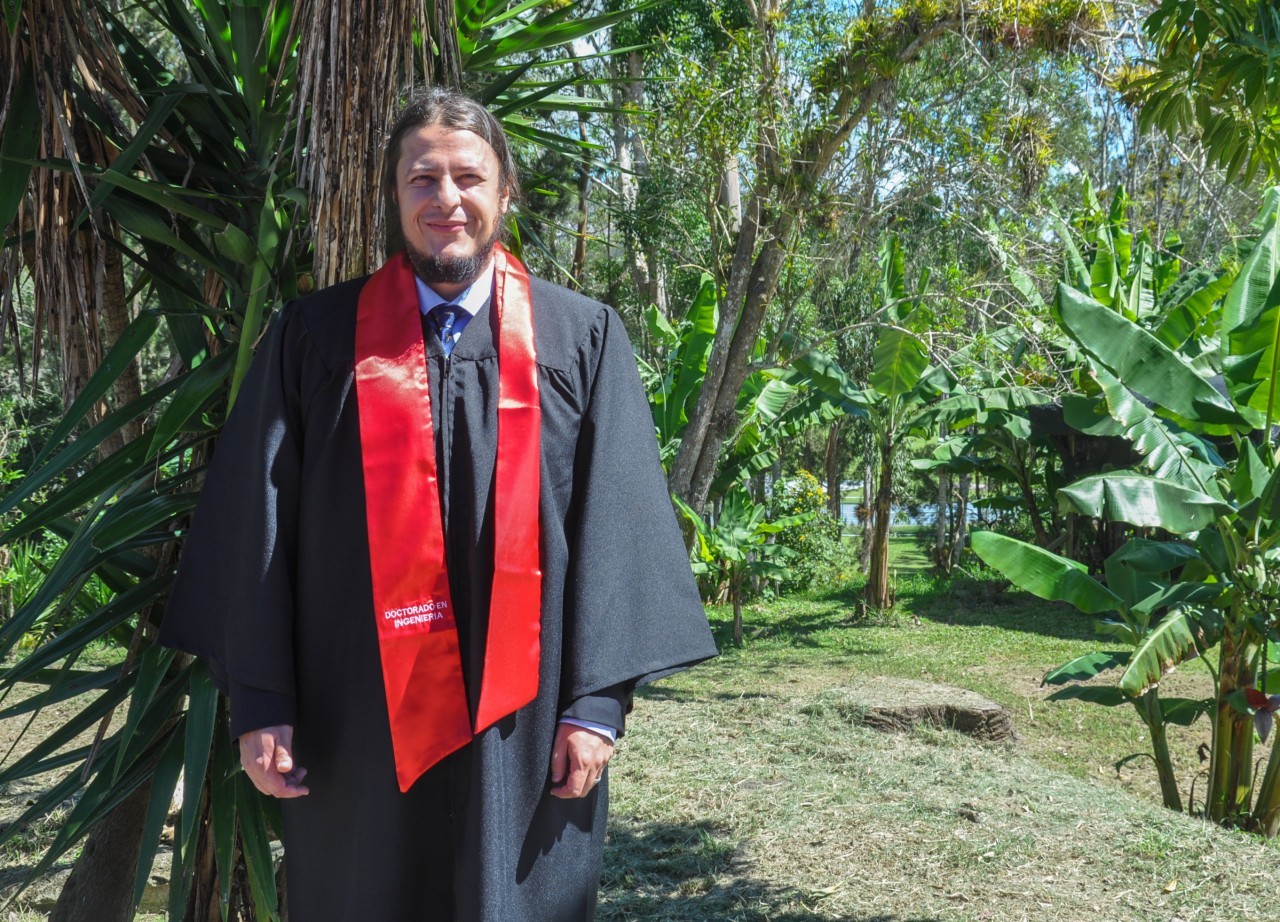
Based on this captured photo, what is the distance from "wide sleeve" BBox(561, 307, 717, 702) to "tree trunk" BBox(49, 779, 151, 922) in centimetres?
165

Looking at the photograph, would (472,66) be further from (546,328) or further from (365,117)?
(546,328)

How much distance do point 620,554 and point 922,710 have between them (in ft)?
17.4

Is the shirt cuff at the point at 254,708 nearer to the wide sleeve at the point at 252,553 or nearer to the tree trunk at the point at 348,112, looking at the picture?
the wide sleeve at the point at 252,553

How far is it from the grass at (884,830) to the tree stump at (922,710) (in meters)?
0.10

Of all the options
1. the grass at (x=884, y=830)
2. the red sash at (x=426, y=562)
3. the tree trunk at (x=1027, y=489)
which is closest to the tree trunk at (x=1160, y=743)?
the grass at (x=884, y=830)

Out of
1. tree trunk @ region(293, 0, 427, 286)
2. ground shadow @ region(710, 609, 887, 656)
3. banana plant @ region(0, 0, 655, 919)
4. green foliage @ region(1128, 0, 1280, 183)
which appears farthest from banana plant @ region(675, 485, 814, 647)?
tree trunk @ region(293, 0, 427, 286)

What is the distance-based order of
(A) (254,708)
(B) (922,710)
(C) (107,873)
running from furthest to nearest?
(B) (922,710) → (C) (107,873) → (A) (254,708)

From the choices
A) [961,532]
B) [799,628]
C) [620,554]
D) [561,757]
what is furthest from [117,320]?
[961,532]

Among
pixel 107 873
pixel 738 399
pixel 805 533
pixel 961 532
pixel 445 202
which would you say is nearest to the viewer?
pixel 445 202

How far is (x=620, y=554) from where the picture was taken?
2.22m

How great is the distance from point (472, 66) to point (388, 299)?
4.90 ft

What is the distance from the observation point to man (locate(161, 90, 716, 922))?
2.10 metres

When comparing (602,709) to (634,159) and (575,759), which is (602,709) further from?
(634,159)

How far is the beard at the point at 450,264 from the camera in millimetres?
2215
